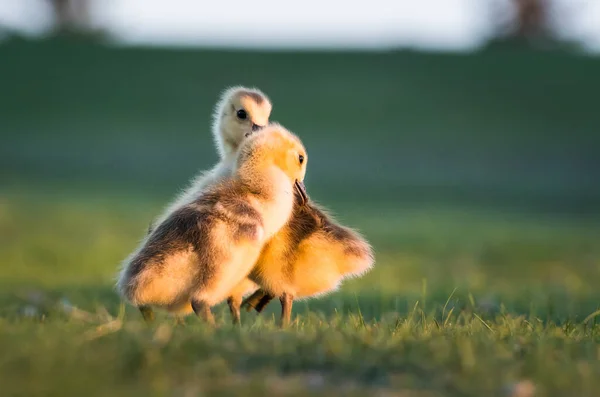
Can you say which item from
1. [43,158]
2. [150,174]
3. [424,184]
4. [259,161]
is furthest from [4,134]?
[259,161]

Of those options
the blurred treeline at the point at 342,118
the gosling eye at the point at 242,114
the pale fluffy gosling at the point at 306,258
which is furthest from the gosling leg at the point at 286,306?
the blurred treeline at the point at 342,118

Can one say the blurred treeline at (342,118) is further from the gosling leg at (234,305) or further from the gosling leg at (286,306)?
the gosling leg at (286,306)

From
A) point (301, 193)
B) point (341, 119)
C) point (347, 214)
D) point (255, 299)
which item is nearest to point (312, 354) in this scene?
point (301, 193)


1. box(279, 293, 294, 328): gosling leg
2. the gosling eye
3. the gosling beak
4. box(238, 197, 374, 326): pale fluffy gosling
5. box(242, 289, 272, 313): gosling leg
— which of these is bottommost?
box(242, 289, 272, 313): gosling leg

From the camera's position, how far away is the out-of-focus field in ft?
12.2

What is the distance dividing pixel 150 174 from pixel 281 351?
69.4ft

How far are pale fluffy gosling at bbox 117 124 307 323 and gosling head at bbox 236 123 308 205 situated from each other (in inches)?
1.6

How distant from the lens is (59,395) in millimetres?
3285

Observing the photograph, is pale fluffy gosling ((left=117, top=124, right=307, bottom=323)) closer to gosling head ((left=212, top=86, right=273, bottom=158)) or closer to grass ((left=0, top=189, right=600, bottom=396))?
grass ((left=0, top=189, right=600, bottom=396))

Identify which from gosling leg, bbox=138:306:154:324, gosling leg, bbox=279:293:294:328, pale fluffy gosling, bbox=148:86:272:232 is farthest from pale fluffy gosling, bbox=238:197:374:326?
pale fluffy gosling, bbox=148:86:272:232

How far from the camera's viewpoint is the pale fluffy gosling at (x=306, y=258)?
5.27 m

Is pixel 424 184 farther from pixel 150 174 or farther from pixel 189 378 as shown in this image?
pixel 189 378

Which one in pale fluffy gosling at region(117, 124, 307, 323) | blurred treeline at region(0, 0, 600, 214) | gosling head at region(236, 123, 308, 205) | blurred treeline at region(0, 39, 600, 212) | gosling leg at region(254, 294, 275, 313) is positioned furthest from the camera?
blurred treeline at region(0, 39, 600, 212)

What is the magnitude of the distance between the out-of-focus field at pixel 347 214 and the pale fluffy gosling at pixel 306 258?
0.19m
